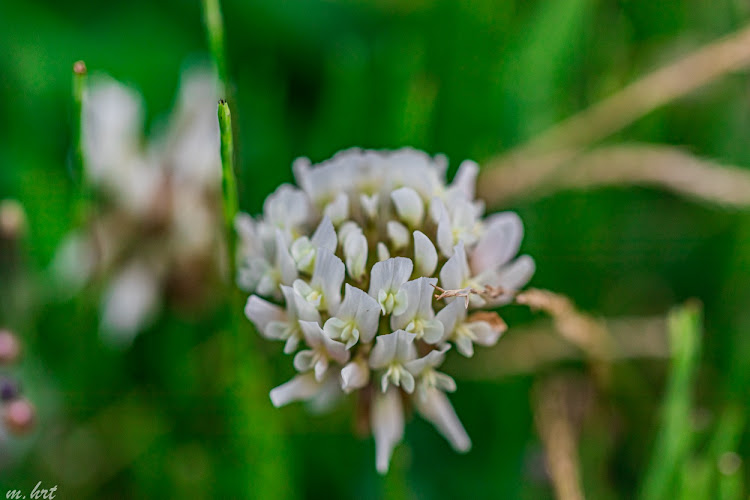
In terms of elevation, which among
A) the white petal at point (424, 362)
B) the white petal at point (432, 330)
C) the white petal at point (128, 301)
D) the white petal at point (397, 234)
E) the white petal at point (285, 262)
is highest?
the white petal at point (397, 234)

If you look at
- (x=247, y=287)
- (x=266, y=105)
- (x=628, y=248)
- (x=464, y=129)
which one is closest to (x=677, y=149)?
(x=628, y=248)

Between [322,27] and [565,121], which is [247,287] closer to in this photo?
[565,121]

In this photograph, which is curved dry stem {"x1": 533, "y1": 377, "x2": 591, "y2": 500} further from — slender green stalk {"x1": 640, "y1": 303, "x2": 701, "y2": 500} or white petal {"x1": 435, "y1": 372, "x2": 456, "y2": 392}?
white petal {"x1": 435, "y1": 372, "x2": 456, "y2": 392}

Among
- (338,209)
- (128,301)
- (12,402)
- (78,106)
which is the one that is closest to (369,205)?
(338,209)

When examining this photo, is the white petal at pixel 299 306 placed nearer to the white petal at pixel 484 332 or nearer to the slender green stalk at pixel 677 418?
the white petal at pixel 484 332

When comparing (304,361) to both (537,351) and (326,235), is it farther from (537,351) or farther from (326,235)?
(537,351)

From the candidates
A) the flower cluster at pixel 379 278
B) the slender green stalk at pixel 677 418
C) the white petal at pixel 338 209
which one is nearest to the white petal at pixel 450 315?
the flower cluster at pixel 379 278
